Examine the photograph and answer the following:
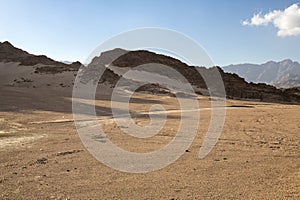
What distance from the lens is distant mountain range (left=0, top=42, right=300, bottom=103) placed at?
3972 centimetres

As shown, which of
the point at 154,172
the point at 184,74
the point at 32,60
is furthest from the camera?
the point at 32,60

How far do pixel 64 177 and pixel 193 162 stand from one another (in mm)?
3031

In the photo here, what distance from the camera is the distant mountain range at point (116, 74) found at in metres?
39.7

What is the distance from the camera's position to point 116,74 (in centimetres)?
4516

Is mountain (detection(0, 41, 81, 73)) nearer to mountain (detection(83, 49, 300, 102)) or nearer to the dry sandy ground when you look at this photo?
mountain (detection(83, 49, 300, 102))

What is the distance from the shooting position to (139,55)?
57938mm

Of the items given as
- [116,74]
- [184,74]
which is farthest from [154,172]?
[184,74]

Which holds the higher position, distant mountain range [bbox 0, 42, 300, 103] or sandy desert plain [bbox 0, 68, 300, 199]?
distant mountain range [bbox 0, 42, 300, 103]

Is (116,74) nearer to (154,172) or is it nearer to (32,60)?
(32,60)

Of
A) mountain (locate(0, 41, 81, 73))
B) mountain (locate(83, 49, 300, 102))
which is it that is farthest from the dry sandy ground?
mountain (locate(0, 41, 81, 73))

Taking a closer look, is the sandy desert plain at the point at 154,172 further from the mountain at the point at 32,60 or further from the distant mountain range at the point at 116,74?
the mountain at the point at 32,60

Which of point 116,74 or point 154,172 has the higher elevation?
point 116,74

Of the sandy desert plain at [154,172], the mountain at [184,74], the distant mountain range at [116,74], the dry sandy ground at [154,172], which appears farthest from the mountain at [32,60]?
the dry sandy ground at [154,172]

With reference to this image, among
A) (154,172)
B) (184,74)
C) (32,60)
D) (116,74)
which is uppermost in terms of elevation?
(32,60)
